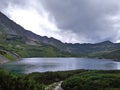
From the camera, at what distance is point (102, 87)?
46062mm

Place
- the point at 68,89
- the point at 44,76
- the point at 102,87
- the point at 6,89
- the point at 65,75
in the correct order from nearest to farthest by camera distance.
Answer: the point at 6,89, the point at 102,87, the point at 68,89, the point at 44,76, the point at 65,75

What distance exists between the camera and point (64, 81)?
5434 cm

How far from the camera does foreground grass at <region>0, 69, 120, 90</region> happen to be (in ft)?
60.2

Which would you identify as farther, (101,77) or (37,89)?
(101,77)

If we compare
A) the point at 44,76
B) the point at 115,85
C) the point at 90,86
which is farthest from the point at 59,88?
the point at 44,76

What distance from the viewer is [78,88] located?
159 feet

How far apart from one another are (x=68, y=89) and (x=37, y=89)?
3173 centimetres

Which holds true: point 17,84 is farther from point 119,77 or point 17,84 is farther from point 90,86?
point 119,77

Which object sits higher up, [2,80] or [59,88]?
[2,80]

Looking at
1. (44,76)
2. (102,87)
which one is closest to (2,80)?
(102,87)

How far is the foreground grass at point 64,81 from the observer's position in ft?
60.2

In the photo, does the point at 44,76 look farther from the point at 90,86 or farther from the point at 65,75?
the point at 90,86

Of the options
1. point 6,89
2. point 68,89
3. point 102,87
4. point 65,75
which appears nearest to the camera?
point 6,89

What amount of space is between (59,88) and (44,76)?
19.6 meters
